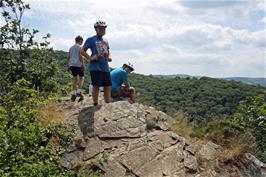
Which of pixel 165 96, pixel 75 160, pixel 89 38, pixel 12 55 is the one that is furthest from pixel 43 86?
pixel 165 96

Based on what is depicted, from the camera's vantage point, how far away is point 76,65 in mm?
10648

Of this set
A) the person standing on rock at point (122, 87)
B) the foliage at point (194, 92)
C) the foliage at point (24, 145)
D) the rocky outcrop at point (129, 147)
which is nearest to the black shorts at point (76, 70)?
the person standing on rock at point (122, 87)

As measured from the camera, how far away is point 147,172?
25.0 ft

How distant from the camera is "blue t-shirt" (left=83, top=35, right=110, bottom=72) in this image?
9172 mm

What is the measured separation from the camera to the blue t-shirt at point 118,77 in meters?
10.6

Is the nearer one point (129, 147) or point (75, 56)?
point (129, 147)

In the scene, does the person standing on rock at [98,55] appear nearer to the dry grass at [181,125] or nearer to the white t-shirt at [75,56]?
the white t-shirt at [75,56]

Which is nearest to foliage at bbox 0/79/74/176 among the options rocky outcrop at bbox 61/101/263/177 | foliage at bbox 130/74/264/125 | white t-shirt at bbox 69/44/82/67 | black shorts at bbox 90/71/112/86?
rocky outcrop at bbox 61/101/263/177

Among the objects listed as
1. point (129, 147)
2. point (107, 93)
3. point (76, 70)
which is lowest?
point (129, 147)

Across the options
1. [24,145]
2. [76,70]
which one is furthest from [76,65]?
[24,145]

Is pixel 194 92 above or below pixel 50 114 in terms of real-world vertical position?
below

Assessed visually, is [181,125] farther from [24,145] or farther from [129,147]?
[24,145]

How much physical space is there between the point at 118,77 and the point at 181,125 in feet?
7.24

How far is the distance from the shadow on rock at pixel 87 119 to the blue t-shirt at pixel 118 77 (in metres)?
1.41
